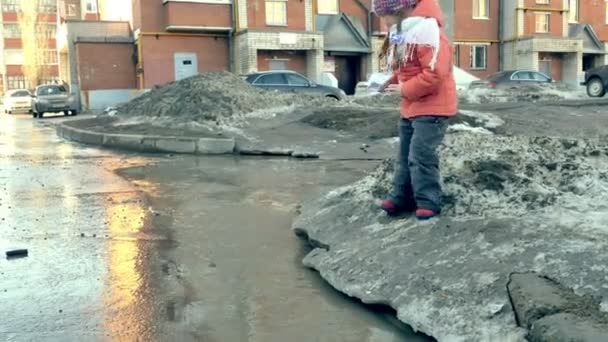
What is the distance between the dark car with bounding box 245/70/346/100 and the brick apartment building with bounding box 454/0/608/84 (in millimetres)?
17677

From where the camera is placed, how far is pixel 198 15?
29.5 m

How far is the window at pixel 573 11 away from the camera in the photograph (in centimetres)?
4100

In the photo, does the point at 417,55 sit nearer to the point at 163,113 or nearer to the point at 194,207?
the point at 194,207

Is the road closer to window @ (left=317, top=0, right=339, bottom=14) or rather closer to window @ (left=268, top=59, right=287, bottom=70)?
window @ (left=268, top=59, right=287, bottom=70)

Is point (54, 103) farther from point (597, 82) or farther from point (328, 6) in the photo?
point (597, 82)

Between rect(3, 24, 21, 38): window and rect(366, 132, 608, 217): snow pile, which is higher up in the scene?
rect(3, 24, 21, 38): window

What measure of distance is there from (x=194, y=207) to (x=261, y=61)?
82.2 feet

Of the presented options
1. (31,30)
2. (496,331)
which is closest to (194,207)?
(496,331)

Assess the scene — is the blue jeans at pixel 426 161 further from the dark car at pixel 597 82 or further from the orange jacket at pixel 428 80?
the dark car at pixel 597 82

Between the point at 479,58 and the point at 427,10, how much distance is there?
35.7m

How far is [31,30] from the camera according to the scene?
2549 inches

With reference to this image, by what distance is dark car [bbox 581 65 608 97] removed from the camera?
2448 cm

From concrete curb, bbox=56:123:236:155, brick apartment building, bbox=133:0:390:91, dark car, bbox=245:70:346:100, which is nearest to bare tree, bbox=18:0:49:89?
brick apartment building, bbox=133:0:390:91

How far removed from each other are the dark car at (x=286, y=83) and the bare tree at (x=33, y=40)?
2013 inches
